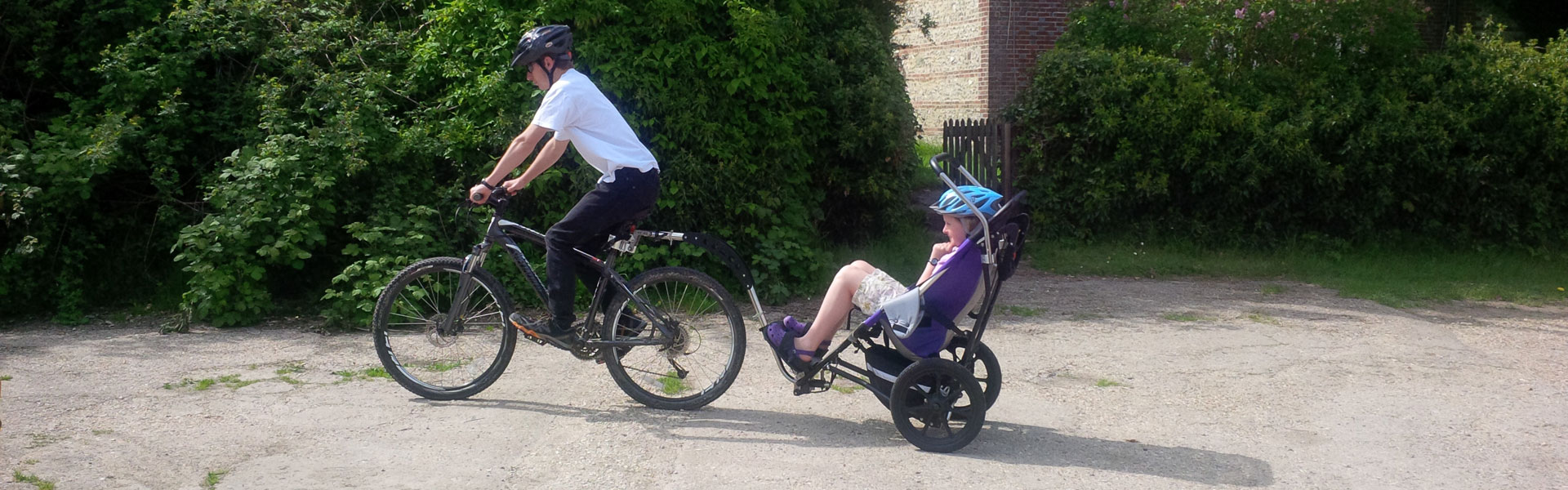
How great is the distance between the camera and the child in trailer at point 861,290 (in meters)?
4.97

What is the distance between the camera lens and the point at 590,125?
17.5 feet

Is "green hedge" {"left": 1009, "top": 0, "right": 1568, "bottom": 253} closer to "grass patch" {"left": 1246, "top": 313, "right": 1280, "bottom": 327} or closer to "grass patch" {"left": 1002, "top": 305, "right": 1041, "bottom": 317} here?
"grass patch" {"left": 1246, "top": 313, "right": 1280, "bottom": 327}

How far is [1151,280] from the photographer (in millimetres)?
10242

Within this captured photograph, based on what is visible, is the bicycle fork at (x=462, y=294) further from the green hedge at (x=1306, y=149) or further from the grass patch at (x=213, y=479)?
the green hedge at (x=1306, y=149)

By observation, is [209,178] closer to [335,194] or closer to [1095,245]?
[335,194]

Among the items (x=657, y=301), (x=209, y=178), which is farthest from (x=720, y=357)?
(x=209, y=178)

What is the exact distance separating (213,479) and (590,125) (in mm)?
2038

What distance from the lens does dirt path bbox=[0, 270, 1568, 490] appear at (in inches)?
184

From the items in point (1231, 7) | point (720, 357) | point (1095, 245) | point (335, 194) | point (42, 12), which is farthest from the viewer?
point (1231, 7)

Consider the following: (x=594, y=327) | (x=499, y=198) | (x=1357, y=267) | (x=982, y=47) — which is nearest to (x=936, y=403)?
(x=594, y=327)

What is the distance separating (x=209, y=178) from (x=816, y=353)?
4.77 meters

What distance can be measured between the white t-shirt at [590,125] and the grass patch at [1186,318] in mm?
4330

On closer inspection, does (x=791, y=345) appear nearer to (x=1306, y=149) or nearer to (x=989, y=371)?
(x=989, y=371)

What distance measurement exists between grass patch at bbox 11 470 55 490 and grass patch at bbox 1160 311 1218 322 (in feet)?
21.2
